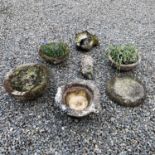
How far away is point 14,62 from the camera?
4.22 m

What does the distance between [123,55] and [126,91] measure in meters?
0.62

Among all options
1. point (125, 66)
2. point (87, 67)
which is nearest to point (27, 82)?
point (87, 67)

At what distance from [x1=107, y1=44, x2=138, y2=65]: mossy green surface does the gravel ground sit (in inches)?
7.7

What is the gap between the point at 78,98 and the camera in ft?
11.7

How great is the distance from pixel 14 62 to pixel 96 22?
6.30 feet

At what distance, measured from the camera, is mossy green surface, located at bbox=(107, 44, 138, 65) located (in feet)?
13.3

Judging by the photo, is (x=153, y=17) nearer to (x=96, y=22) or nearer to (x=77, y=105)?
(x=96, y=22)

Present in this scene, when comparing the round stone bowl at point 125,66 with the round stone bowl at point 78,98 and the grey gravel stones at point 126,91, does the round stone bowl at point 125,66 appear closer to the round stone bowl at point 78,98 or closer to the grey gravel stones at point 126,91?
the grey gravel stones at point 126,91

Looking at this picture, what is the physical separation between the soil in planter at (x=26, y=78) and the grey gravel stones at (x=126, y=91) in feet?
3.28

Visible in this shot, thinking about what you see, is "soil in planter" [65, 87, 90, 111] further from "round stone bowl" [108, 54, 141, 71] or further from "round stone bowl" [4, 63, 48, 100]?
"round stone bowl" [108, 54, 141, 71]

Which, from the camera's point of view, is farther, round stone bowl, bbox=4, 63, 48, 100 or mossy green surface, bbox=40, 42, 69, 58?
mossy green surface, bbox=40, 42, 69, 58

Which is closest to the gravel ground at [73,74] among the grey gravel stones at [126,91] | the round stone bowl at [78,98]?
the grey gravel stones at [126,91]

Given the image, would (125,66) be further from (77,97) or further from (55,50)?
(55,50)

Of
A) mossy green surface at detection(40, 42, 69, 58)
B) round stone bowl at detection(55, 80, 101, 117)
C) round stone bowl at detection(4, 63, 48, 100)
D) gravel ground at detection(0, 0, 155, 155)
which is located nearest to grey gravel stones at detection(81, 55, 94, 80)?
gravel ground at detection(0, 0, 155, 155)
